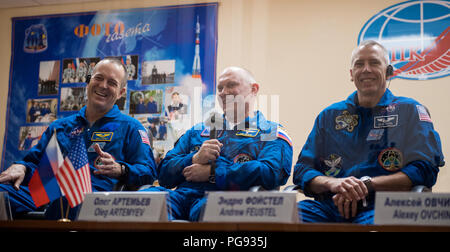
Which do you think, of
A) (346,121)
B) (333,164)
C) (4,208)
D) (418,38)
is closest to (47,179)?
(4,208)

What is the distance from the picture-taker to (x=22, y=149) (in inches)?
101

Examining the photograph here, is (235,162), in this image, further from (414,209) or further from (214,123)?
(414,209)

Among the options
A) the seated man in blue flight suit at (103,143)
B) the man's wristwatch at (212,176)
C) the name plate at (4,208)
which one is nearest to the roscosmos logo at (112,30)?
the seated man in blue flight suit at (103,143)

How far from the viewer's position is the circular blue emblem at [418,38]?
7.07 ft

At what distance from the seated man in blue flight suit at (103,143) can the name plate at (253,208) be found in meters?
0.85

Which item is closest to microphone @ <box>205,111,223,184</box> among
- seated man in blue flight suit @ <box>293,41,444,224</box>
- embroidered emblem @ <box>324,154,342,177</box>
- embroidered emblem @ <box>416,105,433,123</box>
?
seated man in blue flight suit @ <box>293,41,444,224</box>

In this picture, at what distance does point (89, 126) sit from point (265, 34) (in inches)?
44.2

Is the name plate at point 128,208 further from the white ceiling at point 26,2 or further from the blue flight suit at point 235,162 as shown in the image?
the white ceiling at point 26,2

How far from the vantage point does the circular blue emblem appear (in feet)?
7.07

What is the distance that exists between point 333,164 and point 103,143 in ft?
4.05

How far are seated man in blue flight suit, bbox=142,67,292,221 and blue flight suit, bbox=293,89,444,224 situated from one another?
0.15 meters

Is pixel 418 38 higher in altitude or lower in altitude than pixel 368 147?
higher

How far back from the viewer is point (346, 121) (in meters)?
2.15
